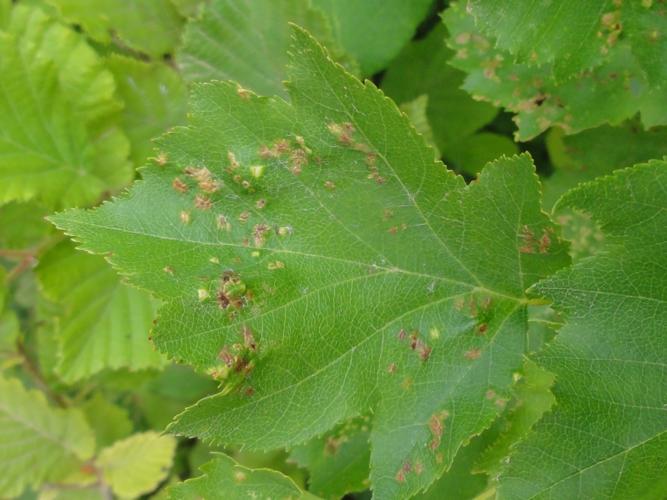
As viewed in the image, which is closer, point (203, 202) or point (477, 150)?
point (203, 202)

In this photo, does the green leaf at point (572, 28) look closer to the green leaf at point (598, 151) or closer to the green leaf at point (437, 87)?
the green leaf at point (598, 151)

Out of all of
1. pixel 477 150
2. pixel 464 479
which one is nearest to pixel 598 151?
pixel 477 150

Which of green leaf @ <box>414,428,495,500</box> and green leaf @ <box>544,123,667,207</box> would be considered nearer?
green leaf @ <box>414,428,495,500</box>

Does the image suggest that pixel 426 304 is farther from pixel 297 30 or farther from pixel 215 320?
pixel 297 30

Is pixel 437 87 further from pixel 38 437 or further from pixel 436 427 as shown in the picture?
pixel 38 437

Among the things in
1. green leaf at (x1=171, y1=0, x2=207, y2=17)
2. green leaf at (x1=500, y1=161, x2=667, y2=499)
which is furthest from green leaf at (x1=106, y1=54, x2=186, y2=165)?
green leaf at (x1=500, y1=161, x2=667, y2=499)

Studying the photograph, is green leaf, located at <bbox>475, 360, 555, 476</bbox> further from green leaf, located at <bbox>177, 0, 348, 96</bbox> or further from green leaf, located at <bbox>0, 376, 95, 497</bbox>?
green leaf, located at <bbox>0, 376, 95, 497</bbox>

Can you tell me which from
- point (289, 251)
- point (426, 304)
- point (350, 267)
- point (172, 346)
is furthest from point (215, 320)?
point (426, 304)
